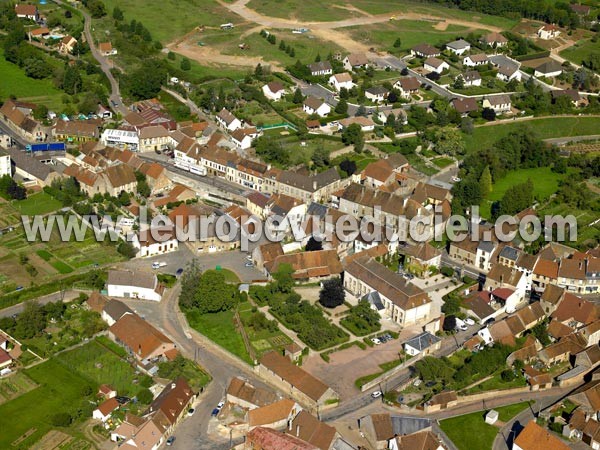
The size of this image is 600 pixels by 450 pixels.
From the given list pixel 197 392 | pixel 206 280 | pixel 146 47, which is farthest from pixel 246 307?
pixel 146 47

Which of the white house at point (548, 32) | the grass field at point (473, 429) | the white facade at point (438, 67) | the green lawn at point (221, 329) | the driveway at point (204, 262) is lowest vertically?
the driveway at point (204, 262)

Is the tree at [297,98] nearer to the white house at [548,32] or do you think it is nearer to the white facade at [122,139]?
the white facade at [122,139]

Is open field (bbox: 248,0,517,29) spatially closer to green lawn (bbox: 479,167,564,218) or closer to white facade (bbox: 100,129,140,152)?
white facade (bbox: 100,129,140,152)

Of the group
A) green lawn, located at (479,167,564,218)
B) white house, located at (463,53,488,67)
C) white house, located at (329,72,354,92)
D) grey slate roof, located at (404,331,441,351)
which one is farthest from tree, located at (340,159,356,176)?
white house, located at (463,53,488,67)

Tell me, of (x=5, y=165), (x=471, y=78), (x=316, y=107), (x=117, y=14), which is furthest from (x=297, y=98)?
(x=117, y=14)

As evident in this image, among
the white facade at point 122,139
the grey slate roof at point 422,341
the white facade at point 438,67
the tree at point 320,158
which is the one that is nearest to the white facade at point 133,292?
the grey slate roof at point 422,341

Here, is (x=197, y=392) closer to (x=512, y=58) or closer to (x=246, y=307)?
(x=246, y=307)
